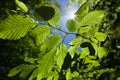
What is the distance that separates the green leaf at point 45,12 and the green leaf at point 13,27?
0.23ft

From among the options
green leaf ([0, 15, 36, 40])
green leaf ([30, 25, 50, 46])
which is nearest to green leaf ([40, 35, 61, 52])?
green leaf ([30, 25, 50, 46])

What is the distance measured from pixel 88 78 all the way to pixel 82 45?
1823 mm

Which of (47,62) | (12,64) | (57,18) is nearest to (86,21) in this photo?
(57,18)

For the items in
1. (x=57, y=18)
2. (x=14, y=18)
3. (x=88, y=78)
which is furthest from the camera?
(x=88, y=78)

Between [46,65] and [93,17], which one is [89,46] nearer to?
[93,17]

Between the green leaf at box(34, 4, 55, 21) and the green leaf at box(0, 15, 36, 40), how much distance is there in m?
0.07

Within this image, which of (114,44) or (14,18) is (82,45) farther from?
(114,44)

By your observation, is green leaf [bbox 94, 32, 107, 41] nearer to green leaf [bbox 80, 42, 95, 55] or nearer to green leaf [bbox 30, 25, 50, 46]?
green leaf [bbox 80, 42, 95, 55]

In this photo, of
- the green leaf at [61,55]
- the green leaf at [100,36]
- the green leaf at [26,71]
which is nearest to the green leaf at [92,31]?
the green leaf at [100,36]

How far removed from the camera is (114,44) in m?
3.04

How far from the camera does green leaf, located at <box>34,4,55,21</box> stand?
96 cm

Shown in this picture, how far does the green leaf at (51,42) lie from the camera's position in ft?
3.51

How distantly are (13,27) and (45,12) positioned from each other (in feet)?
0.51

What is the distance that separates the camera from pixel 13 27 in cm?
93
